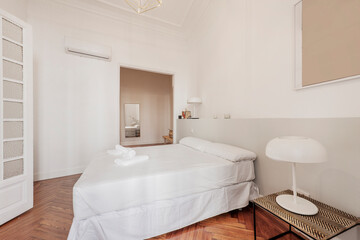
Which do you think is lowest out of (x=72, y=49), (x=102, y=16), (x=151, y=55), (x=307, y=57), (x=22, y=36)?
(x=307, y=57)

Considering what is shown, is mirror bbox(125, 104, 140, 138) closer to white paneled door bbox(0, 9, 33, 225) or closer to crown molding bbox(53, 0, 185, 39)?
crown molding bbox(53, 0, 185, 39)

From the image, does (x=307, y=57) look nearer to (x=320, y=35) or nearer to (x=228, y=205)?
(x=320, y=35)

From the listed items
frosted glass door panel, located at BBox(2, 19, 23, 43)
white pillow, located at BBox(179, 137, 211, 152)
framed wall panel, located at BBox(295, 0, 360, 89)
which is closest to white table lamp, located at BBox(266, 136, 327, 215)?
framed wall panel, located at BBox(295, 0, 360, 89)

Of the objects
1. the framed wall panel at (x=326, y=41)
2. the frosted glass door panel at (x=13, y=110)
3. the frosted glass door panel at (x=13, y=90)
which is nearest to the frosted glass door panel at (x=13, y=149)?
the frosted glass door panel at (x=13, y=110)

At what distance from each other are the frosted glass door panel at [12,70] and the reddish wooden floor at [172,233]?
156 cm

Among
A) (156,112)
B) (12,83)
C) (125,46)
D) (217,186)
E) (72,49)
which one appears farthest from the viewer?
(156,112)

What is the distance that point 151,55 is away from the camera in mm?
3264

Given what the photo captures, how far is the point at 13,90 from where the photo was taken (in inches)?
60.6

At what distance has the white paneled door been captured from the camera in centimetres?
144

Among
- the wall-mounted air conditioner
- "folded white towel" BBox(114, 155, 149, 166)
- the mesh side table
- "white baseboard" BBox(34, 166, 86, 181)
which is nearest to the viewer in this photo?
the mesh side table

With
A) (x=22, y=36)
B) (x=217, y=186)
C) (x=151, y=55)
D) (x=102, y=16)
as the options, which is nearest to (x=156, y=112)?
(x=151, y=55)

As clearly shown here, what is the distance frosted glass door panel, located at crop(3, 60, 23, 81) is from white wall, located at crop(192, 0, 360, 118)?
8.97ft

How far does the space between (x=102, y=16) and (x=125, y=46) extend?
26.6 inches

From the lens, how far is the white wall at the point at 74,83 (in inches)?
93.7
